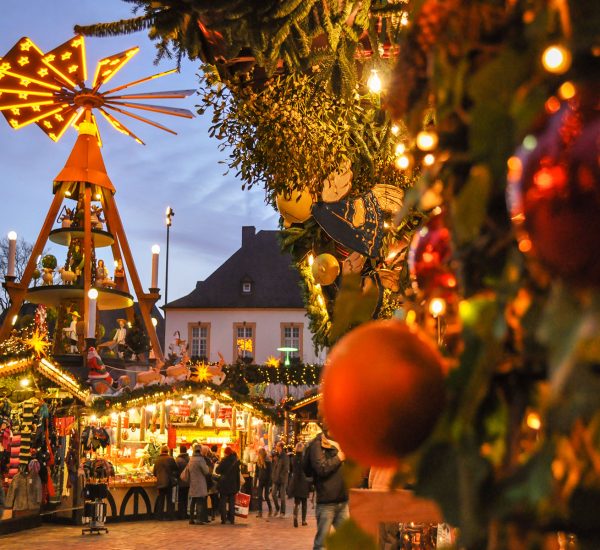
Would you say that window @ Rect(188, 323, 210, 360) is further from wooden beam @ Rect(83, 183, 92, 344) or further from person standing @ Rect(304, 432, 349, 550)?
person standing @ Rect(304, 432, 349, 550)

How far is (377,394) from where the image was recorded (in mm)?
901

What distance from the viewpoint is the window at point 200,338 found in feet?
162

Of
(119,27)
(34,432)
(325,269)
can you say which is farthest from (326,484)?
(34,432)

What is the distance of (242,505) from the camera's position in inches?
709

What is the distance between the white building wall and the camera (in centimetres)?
4894

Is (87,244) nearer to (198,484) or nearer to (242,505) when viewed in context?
(198,484)

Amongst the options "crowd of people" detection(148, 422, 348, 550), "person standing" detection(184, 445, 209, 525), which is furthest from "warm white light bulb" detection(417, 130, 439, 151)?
"person standing" detection(184, 445, 209, 525)

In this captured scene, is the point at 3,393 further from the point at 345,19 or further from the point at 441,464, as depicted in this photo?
the point at 441,464

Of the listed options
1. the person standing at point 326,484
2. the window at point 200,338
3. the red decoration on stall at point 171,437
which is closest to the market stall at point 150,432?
the red decoration on stall at point 171,437

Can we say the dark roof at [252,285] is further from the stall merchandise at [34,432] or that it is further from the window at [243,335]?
the stall merchandise at [34,432]

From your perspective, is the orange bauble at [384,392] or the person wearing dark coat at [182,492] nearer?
the orange bauble at [384,392]

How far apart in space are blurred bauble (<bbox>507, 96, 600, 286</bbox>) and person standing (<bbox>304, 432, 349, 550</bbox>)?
28.7 ft

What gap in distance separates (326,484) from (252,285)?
4036cm

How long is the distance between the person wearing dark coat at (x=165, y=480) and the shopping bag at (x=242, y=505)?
4.96 feet
